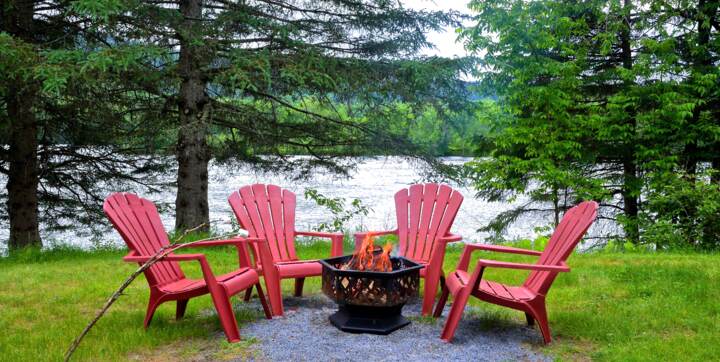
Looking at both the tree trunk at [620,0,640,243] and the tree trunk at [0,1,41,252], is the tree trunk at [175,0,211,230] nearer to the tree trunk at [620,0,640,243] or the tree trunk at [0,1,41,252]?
the tree trunk at [0,1,41,252]

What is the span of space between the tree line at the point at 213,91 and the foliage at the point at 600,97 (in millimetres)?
2594

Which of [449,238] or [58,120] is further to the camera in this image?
[58,120]

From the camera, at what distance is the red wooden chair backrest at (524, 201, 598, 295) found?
3.26 m

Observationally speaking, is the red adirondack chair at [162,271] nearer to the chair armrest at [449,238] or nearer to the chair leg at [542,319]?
the chair armrest at [449,238]

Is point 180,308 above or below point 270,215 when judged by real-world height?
below

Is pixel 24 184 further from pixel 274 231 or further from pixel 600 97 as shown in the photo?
pixel 600 97

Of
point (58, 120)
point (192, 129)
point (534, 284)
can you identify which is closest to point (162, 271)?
point (534, 284)

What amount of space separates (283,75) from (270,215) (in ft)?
6.10

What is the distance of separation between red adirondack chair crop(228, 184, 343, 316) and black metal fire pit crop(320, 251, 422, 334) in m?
0.46

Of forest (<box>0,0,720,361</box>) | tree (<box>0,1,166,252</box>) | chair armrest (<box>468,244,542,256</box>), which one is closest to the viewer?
forest (<box>0,0,720,361</box>)

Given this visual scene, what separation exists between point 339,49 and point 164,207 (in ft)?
12.1

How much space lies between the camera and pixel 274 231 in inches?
172

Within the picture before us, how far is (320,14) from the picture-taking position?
7113 mm

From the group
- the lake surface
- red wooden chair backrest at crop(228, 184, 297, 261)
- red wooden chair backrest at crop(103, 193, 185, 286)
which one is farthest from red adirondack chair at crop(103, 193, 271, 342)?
the lake surface
